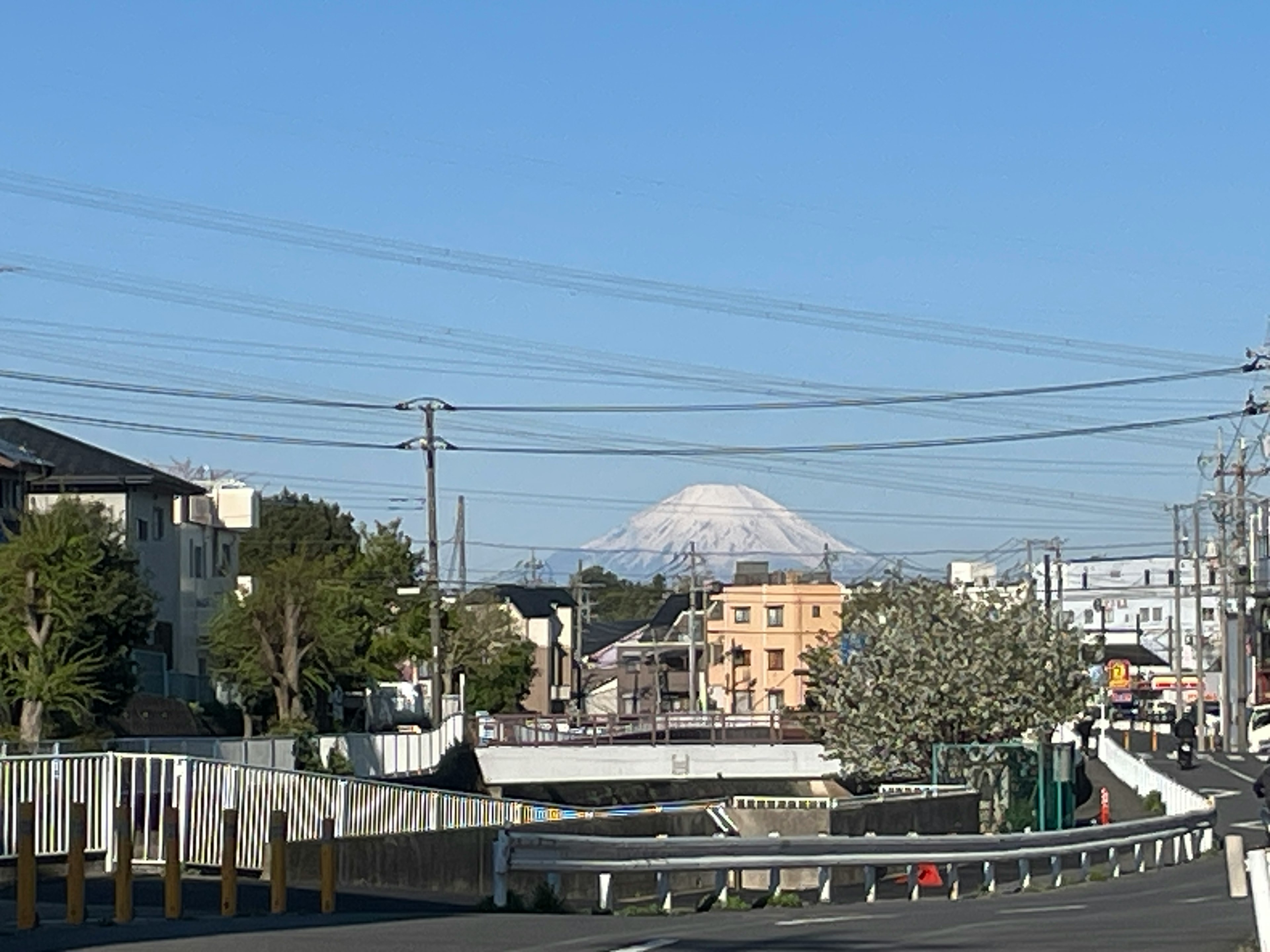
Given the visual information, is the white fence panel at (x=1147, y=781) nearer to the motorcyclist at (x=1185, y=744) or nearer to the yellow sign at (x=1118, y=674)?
the motorcyclist at (x=1185, y=744)

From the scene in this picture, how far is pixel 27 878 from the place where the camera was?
16.2 meters

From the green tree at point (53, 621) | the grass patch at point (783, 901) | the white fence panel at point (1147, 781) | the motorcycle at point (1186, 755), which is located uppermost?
the green tree at point (53, 621)

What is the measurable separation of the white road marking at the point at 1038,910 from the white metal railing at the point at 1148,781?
15.9 metres

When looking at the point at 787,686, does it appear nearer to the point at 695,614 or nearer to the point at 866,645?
the point at 695,614

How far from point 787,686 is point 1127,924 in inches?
4459

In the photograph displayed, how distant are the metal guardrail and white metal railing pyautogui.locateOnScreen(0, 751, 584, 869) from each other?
2.76 m

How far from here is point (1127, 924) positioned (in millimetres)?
18047

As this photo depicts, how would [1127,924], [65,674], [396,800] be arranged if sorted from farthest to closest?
1. [65,674]
2. [396,800]
3. [1127,924]

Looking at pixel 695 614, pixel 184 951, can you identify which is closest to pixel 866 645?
pixel 184 951

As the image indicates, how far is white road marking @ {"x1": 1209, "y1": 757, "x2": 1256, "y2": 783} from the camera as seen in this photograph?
218 feet

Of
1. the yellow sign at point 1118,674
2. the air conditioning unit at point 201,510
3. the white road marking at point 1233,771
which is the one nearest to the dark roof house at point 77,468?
the air conditioning unit at point 201,510

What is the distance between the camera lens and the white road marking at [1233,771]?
66.4m

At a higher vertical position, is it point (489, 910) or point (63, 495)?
point (63, 495)

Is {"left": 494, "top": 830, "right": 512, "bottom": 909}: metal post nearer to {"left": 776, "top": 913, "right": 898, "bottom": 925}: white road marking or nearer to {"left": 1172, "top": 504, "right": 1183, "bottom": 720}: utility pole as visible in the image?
{"left": 776, "top": 913, "right": 898, "bottom": 925}: white road marking
